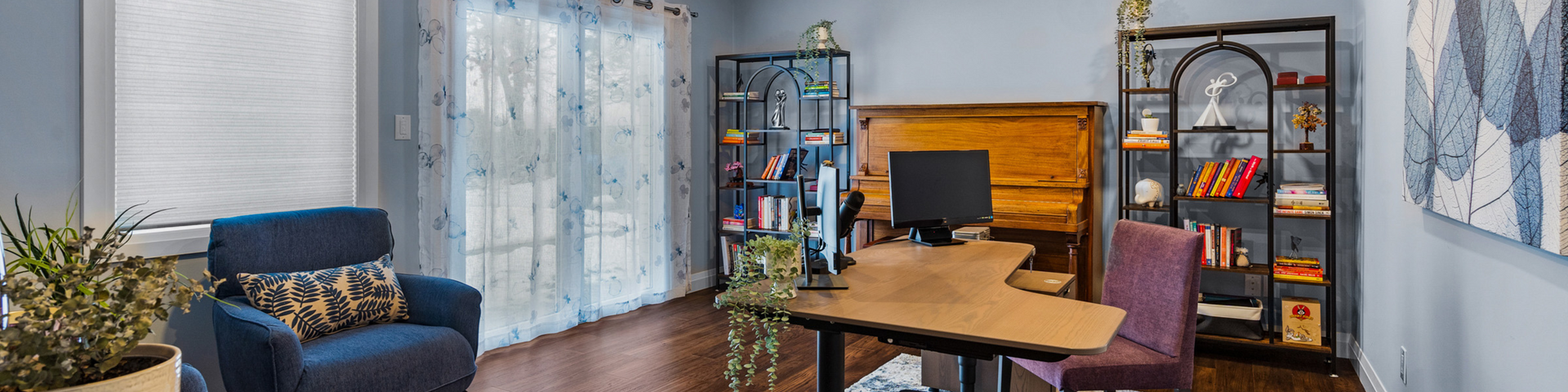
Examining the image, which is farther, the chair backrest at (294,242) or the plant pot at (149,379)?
the chair backrest at (294,242)

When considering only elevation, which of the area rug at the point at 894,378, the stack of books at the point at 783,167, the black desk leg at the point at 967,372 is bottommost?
the area rug at the point at 894,378

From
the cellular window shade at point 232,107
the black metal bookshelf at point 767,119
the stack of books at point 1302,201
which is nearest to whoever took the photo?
the cellular window shade at point 232,107

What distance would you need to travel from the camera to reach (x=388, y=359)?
2.50m

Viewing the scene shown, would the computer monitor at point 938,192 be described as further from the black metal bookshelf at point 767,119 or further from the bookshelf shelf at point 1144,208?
the black metal bookshelf at point 767,119

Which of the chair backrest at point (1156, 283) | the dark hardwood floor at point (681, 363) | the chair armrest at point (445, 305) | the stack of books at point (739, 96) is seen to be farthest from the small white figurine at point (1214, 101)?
the chair armrest at point (445, 305)

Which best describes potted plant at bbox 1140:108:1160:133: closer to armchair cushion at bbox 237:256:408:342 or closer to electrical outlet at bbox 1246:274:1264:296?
electrical outlet at bbox 1246:274:1264:296

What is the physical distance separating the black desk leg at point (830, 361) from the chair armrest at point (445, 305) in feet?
4.46

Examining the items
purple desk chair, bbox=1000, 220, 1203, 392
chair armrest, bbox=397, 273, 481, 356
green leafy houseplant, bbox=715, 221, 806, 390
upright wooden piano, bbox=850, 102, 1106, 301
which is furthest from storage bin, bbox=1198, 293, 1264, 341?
chair armrest, bbox=397, 273, 481, 356

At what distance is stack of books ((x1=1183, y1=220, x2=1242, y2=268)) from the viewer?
12.9 ft

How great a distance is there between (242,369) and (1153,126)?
3.88 metres

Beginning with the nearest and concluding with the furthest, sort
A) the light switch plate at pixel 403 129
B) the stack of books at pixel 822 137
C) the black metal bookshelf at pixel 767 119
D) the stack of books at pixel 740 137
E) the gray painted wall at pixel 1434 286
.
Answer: the gray painted wall at pixel 1434 286, the light switch plate at pixel 403 129, the stack of books at pixel 822 137, the black metal bookshelf at pixel 767 119, the stack of books at pixel 740 137

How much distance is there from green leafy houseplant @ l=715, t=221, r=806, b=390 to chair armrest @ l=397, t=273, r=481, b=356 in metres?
1.20

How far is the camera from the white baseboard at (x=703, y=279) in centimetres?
556

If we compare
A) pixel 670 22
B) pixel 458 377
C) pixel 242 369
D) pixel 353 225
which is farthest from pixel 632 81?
pixel 242 369
